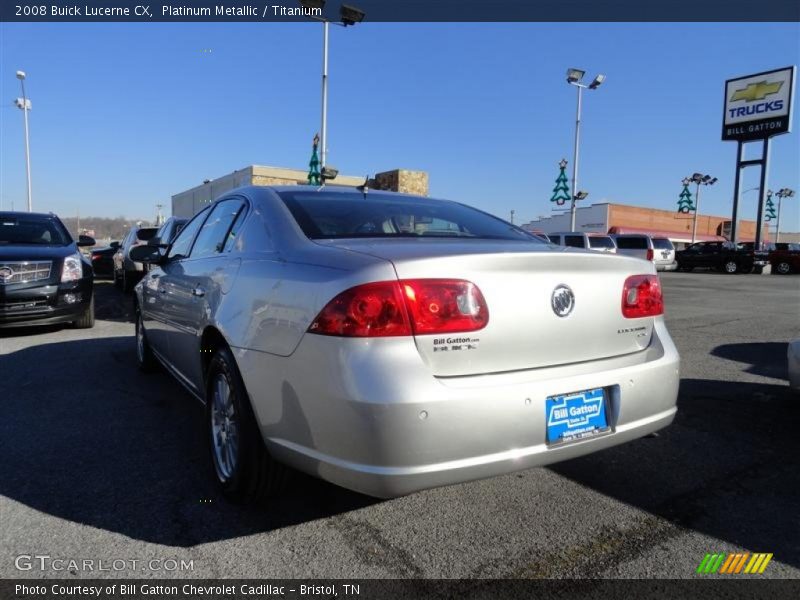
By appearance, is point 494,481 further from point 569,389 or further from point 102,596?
point 102,596

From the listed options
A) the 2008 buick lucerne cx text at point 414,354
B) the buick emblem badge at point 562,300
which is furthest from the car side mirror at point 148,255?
the buick emblem badge at point 562,300

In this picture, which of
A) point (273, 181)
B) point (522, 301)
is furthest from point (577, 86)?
point (522, 301)

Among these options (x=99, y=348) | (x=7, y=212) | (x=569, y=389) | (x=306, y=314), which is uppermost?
(x=7, y=212)

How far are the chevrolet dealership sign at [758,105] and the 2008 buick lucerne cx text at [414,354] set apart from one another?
128ft

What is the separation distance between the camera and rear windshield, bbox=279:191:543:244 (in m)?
2.76

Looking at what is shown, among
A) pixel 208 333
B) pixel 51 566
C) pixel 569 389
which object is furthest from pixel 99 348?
pixel 569 389

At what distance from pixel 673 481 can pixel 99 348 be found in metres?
6.01

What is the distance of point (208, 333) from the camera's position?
119 inches

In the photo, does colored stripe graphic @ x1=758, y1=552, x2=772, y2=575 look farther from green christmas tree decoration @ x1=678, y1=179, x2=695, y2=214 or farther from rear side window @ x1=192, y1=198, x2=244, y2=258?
green christmas tree decoration @ x1=678, y1=179, x2=695, y2=214

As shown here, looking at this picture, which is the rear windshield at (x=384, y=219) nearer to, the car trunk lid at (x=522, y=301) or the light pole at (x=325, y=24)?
the car trunk lid at (x=522, y=301)

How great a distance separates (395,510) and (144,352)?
134 inches

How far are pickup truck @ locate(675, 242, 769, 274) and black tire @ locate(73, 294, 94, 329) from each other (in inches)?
1165

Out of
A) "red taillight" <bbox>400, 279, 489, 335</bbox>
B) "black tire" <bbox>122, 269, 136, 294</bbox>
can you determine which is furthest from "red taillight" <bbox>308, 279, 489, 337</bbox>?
"black tire" <bbox>122, 269, 136, 294</bbox>
